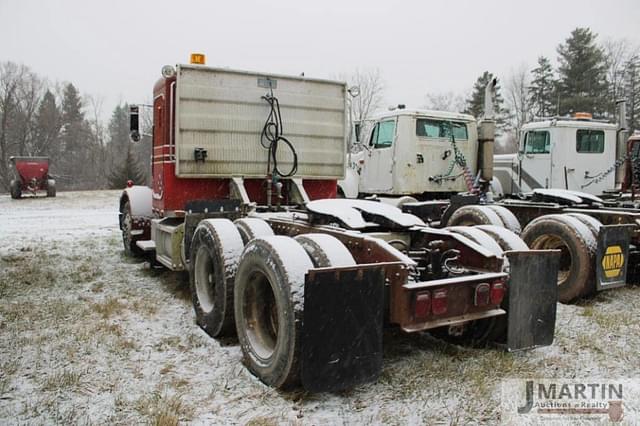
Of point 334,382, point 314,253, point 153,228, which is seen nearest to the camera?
point 334,382

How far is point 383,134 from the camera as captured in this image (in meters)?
10.0

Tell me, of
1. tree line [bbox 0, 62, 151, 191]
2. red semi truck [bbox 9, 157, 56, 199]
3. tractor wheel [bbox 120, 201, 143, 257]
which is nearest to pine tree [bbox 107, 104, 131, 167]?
tree line [bbox 0, 62, 151, 191]

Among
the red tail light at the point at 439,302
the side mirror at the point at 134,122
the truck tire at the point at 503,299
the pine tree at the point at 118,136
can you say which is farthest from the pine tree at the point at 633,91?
the pine tree at the point at 118,136

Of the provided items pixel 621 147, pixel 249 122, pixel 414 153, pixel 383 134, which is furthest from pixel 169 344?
pixel 621 147

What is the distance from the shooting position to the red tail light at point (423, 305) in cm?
326

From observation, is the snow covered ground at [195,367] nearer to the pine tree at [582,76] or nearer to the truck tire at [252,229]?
the truck tire at [252,229]

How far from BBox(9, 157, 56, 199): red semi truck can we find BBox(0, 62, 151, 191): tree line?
18481 millimetres

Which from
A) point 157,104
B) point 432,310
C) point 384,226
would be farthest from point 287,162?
point 432,310

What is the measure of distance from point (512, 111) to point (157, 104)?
49.0 m

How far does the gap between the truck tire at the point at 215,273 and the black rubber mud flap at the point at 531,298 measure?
221 centimetres

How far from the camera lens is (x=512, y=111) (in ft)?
167

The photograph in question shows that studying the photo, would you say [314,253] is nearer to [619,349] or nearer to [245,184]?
[619,349]

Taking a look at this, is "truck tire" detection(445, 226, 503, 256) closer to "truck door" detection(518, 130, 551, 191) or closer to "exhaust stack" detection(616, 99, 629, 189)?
"truck door" detection(518, 130, 551, 191)

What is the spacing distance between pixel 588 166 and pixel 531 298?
838 centimetres
